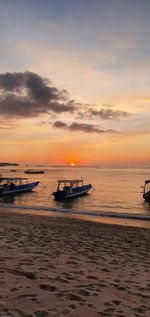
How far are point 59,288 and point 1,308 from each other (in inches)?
59.6

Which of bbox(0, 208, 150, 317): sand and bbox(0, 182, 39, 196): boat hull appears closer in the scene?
bbox(0, 208, 150, 317): sand

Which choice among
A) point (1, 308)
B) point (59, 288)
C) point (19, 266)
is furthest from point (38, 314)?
point (19, 266)

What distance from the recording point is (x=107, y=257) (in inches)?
381

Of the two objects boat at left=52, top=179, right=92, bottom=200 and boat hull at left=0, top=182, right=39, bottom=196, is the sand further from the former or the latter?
boat hull at left=0, top=182, right=39, bottom=196

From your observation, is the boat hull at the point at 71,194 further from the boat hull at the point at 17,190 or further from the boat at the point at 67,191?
the boat hull at the point at 17,190

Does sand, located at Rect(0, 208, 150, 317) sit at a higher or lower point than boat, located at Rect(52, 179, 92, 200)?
lower

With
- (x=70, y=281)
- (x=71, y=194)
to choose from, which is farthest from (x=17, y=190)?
(x=70, y=281)

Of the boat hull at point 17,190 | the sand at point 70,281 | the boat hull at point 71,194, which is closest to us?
the sand at point 70,281

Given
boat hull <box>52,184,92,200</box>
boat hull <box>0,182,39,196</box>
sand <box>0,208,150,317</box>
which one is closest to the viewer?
A: sand <box>0,208,150,317</box>

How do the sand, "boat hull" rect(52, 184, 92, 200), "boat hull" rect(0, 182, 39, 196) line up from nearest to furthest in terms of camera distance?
1. the sand
2. "boat hull" rect(52, 184, 92, 200)
3. "boat hull" rect(0, 182, 39, 196)

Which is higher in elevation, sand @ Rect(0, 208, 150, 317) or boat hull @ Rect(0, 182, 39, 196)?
boat hull @ Rect(0, 182, 39, 196)

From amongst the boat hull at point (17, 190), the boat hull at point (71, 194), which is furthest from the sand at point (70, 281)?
the boat hull at point (17, 190)

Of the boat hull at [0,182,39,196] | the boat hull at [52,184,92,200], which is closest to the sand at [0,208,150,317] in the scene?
the boat hull at [52,184,92,200]

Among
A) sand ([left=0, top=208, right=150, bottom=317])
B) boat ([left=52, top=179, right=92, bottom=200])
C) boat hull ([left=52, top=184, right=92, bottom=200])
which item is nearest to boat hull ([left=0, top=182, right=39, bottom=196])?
boat ([left=52, top=179, right=92, bottom=200])
